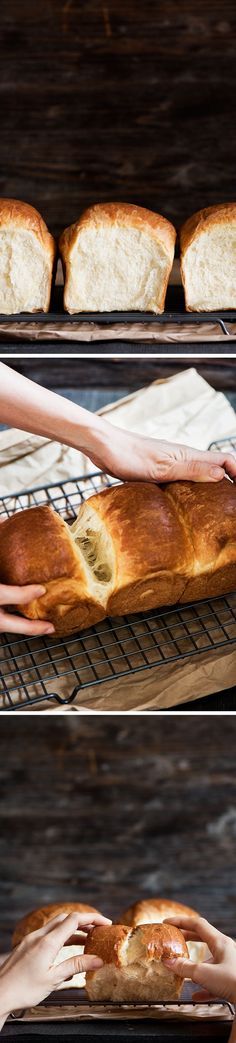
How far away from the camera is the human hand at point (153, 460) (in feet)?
4.15

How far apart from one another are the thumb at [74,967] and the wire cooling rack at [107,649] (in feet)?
0.97

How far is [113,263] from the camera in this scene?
4.46 feet

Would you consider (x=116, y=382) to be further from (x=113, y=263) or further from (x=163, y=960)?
(x=163, y=960)

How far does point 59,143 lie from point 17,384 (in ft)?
2.33

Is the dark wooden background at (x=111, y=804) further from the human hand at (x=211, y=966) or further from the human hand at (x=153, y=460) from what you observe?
the human hand at (x=153, y=460)

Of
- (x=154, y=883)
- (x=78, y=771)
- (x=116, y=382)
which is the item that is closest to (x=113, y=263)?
(x=116, y=382)

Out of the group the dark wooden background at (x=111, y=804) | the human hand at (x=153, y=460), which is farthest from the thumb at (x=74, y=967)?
the dark wooden background at (x=111, y=804)

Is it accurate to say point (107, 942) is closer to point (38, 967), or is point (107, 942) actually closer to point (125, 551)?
point (38, 967)

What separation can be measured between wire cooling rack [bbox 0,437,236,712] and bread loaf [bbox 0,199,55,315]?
0.44 m

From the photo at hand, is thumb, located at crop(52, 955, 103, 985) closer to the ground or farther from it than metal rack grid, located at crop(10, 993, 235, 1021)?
farther from it

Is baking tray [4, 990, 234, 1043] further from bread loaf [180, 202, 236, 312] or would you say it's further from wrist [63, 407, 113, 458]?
bread loaf [180, 202, 236, 312]

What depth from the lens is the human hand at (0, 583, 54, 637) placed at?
3.93 feet

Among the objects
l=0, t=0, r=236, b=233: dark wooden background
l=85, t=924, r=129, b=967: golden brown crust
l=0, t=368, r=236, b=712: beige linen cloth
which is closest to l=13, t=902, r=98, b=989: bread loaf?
l=85, t=924, r=129, b=967: golden brown crust

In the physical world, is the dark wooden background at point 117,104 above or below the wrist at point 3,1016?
above
